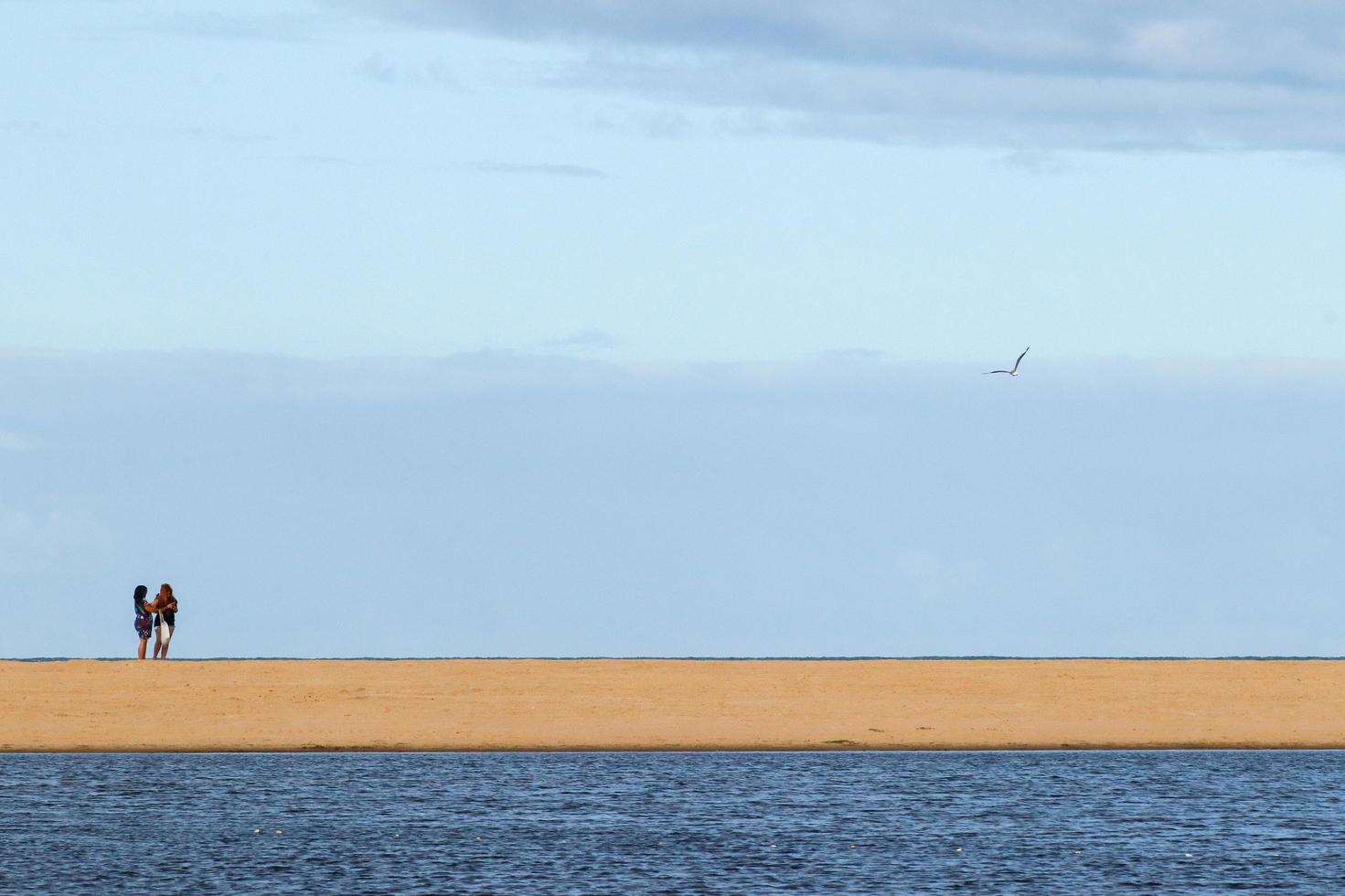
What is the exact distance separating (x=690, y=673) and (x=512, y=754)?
429 inches

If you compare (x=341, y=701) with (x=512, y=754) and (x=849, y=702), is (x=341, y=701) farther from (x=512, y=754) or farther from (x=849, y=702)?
(x=849, y=702)

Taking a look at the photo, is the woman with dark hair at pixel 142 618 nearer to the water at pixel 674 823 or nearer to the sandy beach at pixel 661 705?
the sandy beach at pixel 661 705

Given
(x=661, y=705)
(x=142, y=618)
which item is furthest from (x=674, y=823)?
(x=142, y=618)

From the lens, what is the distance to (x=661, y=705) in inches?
2197

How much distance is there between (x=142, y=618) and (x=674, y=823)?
2425 cm

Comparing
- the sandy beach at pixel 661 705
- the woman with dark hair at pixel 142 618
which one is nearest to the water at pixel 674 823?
the sandy beach at pixel 661 705

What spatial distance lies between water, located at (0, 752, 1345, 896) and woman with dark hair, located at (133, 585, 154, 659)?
6.10 metres

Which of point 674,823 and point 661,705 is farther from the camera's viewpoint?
point 661,705

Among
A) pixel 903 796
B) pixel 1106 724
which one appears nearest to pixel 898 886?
pixel 903 796

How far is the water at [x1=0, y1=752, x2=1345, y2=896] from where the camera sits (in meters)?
31.4

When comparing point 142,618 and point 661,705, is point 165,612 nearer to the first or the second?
point 142,618

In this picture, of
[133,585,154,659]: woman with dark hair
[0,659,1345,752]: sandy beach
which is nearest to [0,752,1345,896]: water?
[0,659,1345,752]: sandy beach

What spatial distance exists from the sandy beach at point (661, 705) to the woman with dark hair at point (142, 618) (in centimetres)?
108

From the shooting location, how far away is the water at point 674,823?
31375 millimetres
